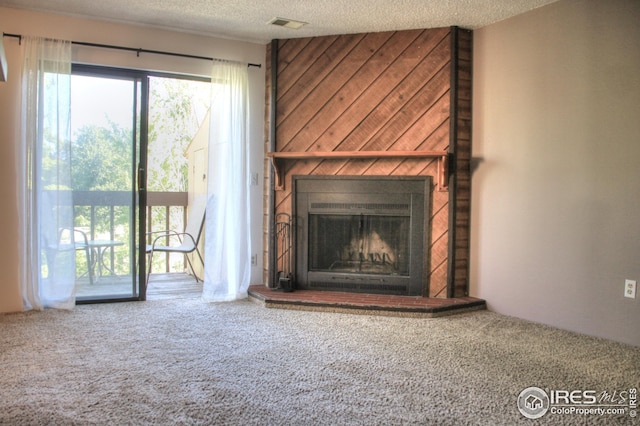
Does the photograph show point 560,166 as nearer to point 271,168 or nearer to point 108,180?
point 271,168

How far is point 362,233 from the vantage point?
4.14m

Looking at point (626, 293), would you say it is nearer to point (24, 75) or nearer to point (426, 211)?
point (426, 211)

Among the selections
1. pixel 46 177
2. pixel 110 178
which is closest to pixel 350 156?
pixel 110 178

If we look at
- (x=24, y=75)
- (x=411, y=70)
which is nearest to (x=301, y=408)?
(x=411, y=70)

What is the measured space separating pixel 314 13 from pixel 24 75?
2.14 m

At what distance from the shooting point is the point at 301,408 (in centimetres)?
203

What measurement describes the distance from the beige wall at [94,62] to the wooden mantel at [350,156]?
272 mm

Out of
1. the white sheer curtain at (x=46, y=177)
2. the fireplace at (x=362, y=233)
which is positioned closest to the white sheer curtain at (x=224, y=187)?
the fireplace at (x=362, y=233)

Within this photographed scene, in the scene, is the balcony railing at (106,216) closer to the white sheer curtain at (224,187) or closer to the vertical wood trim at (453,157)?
the white sheer curtain at (224,187)

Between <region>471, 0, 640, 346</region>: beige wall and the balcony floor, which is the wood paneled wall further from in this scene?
the balcony floor

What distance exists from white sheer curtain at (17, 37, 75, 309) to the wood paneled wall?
1.66m

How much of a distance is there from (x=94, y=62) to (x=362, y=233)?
2.51 m

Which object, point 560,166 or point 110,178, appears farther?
point 110,178

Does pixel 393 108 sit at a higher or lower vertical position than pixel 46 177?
higher
